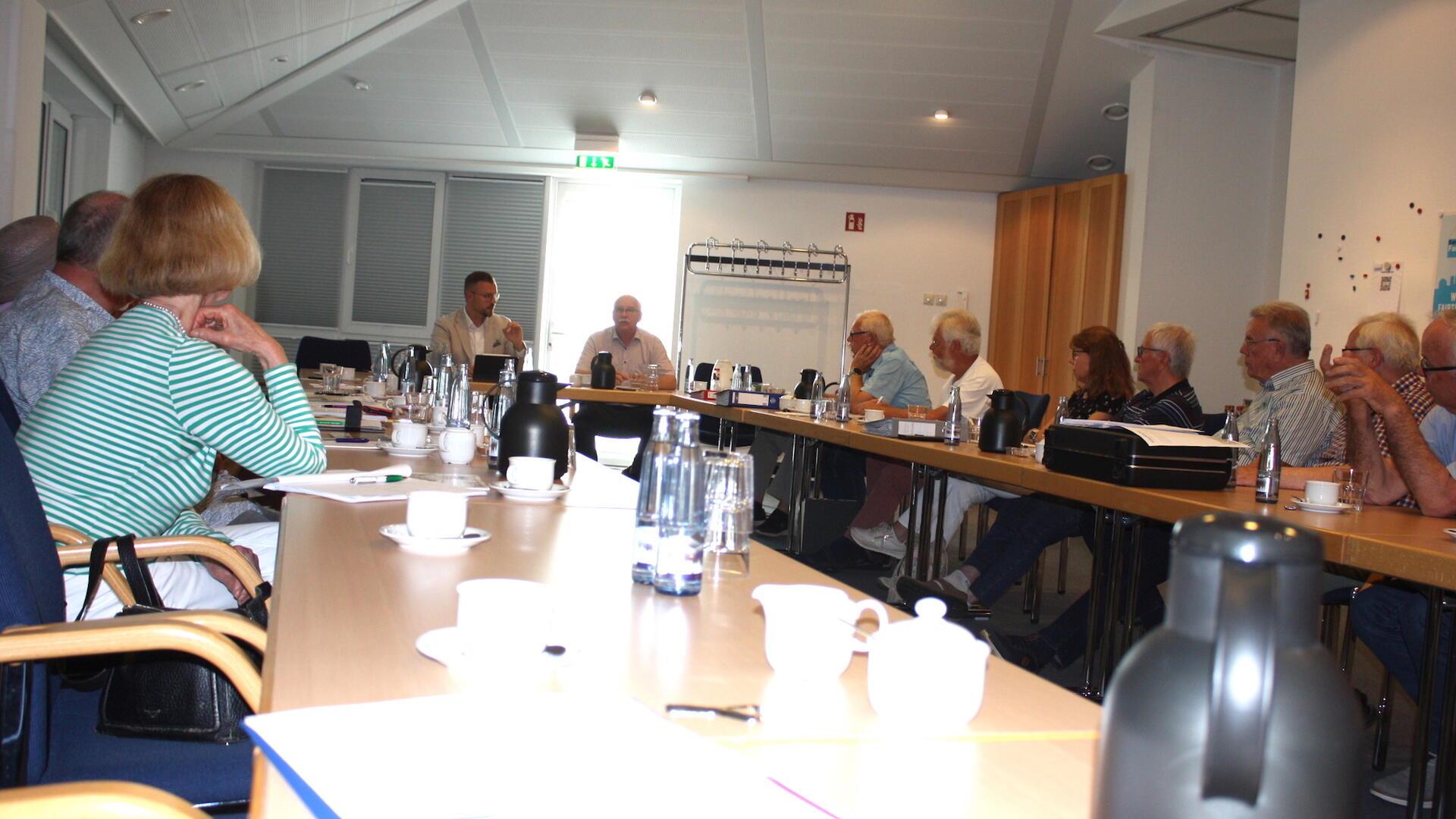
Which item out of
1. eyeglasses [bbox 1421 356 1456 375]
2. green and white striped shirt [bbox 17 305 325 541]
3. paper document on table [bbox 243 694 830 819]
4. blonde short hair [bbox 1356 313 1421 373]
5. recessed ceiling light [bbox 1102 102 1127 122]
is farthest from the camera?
recessed ceiling light [bbox 1102 102 1127 122]

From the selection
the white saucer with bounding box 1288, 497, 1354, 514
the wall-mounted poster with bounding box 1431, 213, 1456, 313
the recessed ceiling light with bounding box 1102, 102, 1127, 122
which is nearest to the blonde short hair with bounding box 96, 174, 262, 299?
the white saucer with bounding box 1288, 497, 1354, 514

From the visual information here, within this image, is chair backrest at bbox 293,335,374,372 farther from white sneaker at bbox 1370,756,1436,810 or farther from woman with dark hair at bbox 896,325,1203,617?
white sneaker at bbox 1370,756,1436,810

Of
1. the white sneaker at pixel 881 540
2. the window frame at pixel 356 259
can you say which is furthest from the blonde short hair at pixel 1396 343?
the window frame at pixel 356 259

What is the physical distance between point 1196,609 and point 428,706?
536mm

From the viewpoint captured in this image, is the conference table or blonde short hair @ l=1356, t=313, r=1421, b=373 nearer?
the conference table

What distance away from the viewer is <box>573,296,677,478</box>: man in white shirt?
5.84m

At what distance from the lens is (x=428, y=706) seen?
31.6 inches

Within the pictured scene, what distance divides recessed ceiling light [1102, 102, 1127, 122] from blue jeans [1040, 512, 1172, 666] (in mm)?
4969

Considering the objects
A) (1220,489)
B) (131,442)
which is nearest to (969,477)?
(1220,489)

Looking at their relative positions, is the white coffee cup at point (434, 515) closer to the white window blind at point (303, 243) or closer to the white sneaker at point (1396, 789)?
the white sneaker at point (1396, 789)

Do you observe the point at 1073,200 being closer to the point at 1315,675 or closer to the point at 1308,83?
the point at 1308,83

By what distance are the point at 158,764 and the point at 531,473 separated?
31.7 inches

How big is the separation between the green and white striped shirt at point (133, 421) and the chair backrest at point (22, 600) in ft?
1.33

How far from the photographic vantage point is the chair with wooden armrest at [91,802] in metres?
0.76
